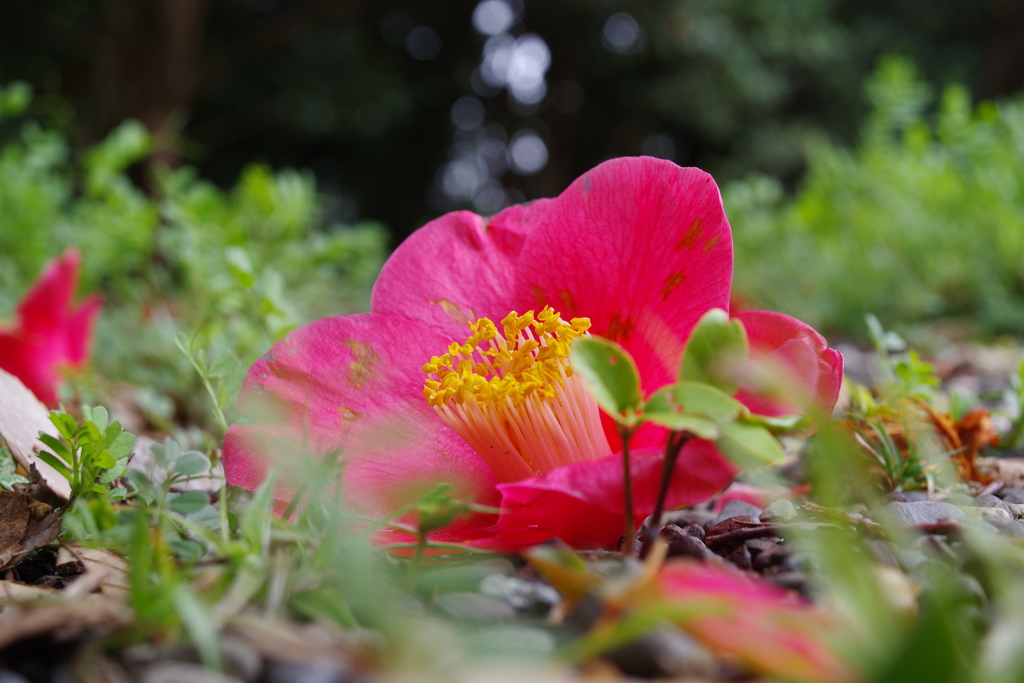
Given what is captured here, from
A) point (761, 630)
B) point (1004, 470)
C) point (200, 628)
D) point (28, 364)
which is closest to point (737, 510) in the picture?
point (1004, 470)

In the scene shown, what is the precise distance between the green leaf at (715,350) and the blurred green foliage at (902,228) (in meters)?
1.52

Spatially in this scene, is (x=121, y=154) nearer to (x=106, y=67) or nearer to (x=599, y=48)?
(x=106, y=67)

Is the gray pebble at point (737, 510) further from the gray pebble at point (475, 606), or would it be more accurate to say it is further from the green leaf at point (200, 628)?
the green leaf at point (200, 628)

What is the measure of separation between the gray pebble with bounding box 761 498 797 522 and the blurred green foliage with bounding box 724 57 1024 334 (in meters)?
1.33

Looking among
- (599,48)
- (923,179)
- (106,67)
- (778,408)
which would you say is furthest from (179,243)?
(599,48)

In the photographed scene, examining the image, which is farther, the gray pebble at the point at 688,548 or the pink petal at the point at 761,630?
the gray pebble at the point at 688,548

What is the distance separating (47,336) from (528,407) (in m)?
0.85

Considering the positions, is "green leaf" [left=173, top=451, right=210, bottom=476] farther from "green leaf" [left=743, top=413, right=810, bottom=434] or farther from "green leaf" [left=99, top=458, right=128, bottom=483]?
"green leaf" [left=743, top=413, right=810, bottom=434]

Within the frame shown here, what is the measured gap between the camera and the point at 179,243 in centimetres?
167

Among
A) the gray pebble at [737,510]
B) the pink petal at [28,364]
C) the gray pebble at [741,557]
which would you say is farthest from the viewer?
the pink petal at [28,364]

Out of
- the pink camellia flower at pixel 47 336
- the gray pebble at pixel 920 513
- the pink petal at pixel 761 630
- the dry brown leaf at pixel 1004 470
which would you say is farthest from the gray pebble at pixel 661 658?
the pink camellia flower at pixel 47 336

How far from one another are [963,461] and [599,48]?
7.84m

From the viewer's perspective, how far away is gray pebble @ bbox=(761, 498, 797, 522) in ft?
2.09

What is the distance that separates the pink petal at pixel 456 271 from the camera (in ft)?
2.39
